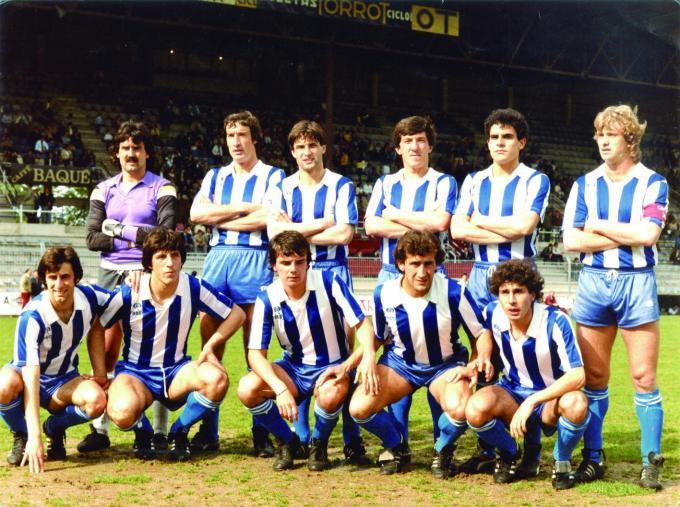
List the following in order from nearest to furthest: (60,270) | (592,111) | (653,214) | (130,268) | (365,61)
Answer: (653,214), (60,270), (130,268), (365,61), (592,111)

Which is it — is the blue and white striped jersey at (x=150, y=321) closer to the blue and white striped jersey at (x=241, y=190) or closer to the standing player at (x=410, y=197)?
the blue and white striped jersey at (x=241, y=190)

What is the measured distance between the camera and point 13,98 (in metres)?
24.4

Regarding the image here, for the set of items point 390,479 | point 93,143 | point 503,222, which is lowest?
point 390,479

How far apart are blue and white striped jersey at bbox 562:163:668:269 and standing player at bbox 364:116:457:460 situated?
33.1 inches

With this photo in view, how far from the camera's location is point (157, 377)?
15.9 feet

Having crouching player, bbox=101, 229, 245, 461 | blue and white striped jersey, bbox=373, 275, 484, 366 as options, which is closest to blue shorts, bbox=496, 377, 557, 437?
blue and white striped jersey, bbox=373, 275, 484, 366

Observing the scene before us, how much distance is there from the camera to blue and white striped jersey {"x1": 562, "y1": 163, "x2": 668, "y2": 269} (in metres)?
4.29

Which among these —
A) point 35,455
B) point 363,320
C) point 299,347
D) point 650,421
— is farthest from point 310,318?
point 650,421

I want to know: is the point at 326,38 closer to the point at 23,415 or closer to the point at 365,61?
the point at 365,61

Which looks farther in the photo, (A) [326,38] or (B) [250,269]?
(A) [326,38]

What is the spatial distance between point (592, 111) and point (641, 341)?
31.5 m

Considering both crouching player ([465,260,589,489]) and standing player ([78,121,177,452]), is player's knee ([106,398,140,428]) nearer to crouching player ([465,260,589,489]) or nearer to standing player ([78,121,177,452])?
standing player ([78,121,177,452])

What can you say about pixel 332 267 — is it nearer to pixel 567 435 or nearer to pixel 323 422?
pixel 323 422

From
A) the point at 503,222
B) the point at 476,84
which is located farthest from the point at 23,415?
the point at 476,84
